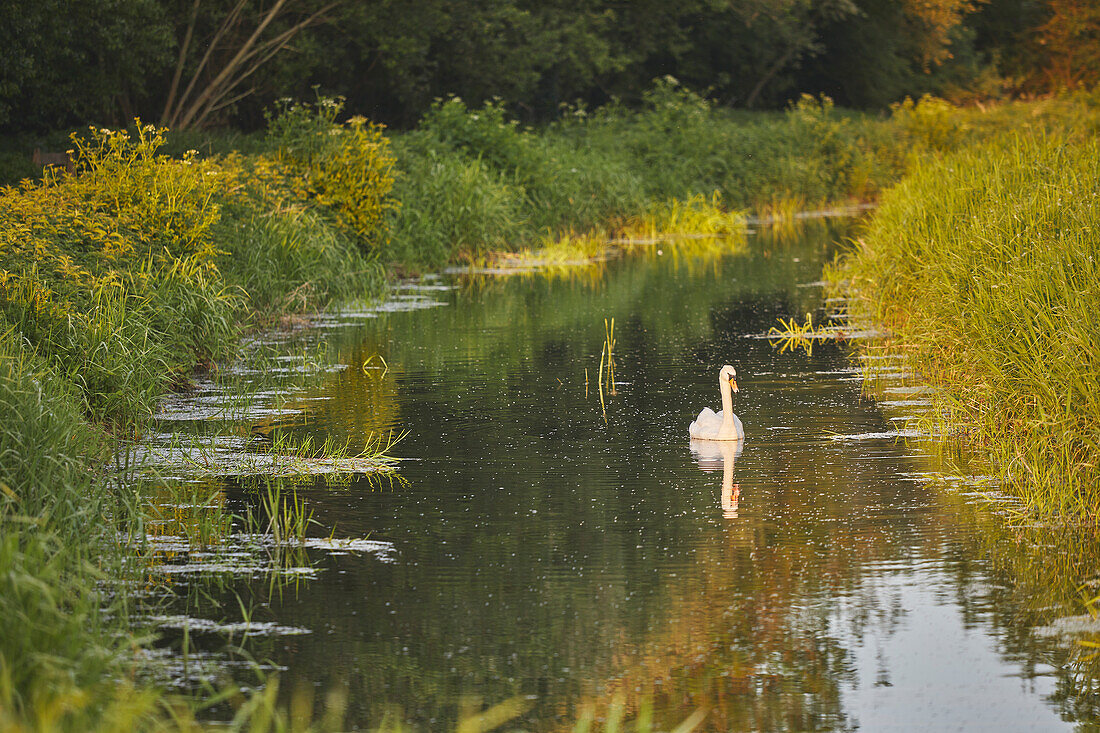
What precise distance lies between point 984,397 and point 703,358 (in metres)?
4.81

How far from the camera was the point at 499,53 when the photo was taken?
36.2 metres

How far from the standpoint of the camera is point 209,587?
7.32 metres

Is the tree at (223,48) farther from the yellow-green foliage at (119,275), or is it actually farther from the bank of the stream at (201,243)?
the yellow-green foliage at (119,275)

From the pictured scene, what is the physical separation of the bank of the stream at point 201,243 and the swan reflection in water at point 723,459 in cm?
186

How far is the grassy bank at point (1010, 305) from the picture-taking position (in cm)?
842

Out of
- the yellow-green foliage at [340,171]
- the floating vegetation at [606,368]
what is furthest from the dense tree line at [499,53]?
the floating vegetation at [606,368]

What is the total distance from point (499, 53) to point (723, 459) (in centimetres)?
2732

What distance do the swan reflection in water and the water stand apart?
0.03 meters

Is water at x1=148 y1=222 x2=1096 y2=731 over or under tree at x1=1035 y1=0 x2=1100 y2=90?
under

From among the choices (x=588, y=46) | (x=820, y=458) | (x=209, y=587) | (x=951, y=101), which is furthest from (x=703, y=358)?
(x=951, y=101)

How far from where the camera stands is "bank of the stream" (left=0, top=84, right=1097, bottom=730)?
5.82m

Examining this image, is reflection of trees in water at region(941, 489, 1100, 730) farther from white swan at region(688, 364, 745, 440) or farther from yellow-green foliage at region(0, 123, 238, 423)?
yellow-green foliage at region(0, 123, 238, 423)

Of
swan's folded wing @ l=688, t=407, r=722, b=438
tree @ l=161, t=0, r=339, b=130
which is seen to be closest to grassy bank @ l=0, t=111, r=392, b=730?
swan's folded wing @ l=688, t=407, r=722, b=438

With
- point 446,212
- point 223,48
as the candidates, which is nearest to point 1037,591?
point 446,212
